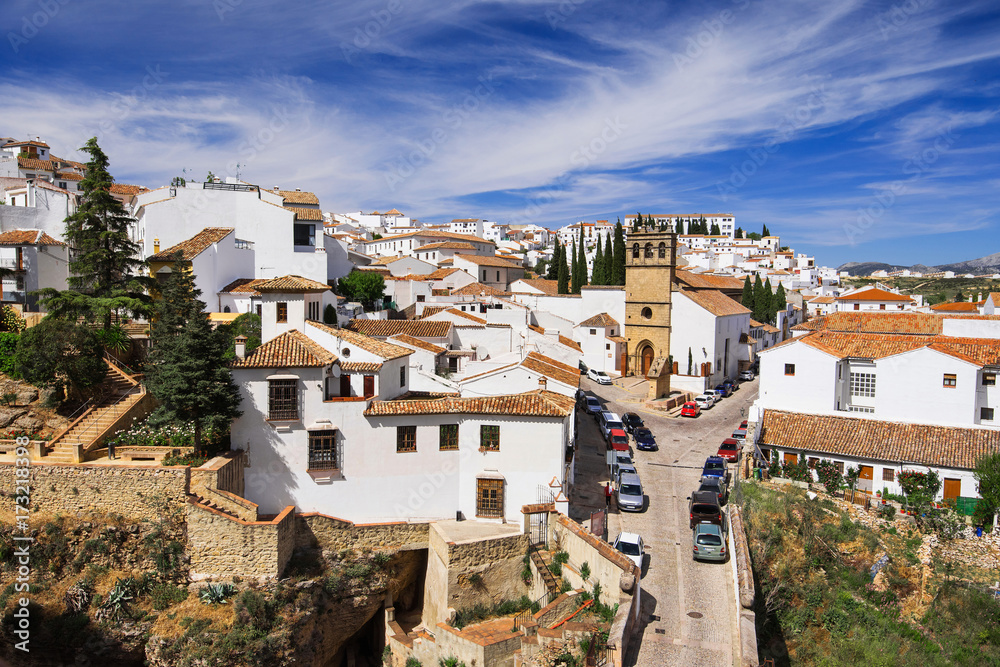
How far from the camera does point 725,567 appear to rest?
63.1ft

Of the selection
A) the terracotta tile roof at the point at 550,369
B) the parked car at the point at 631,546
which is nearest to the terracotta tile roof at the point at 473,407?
the parked car at the point at 631,546

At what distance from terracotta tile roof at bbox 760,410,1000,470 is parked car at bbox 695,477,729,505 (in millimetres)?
4729

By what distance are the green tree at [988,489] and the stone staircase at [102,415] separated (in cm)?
3250

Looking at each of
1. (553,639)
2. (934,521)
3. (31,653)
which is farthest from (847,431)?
(31,653)

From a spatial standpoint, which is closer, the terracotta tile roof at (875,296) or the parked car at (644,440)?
the parked car at (644,440)

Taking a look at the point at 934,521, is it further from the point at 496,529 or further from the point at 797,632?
the point at 496,529

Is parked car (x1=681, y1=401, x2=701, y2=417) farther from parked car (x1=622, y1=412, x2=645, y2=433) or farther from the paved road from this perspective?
parked car (x1=622, y1=412, x2=645, y2=433)

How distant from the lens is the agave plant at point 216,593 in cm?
1727

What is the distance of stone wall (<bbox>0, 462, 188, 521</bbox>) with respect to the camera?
18.0 meters

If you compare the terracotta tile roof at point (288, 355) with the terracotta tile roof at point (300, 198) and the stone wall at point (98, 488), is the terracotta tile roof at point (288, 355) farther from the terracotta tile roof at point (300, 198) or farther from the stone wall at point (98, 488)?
the terracotta tile roof at point (300, 198)

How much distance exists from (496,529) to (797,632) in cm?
1077

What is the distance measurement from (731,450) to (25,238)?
119 ft

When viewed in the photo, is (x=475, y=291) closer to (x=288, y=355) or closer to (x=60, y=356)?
(x=288, y=355)

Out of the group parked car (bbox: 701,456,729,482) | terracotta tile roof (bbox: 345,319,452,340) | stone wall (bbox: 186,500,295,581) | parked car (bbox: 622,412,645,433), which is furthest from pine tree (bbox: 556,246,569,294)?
stone wall (bbox: 186,500,295,581)
